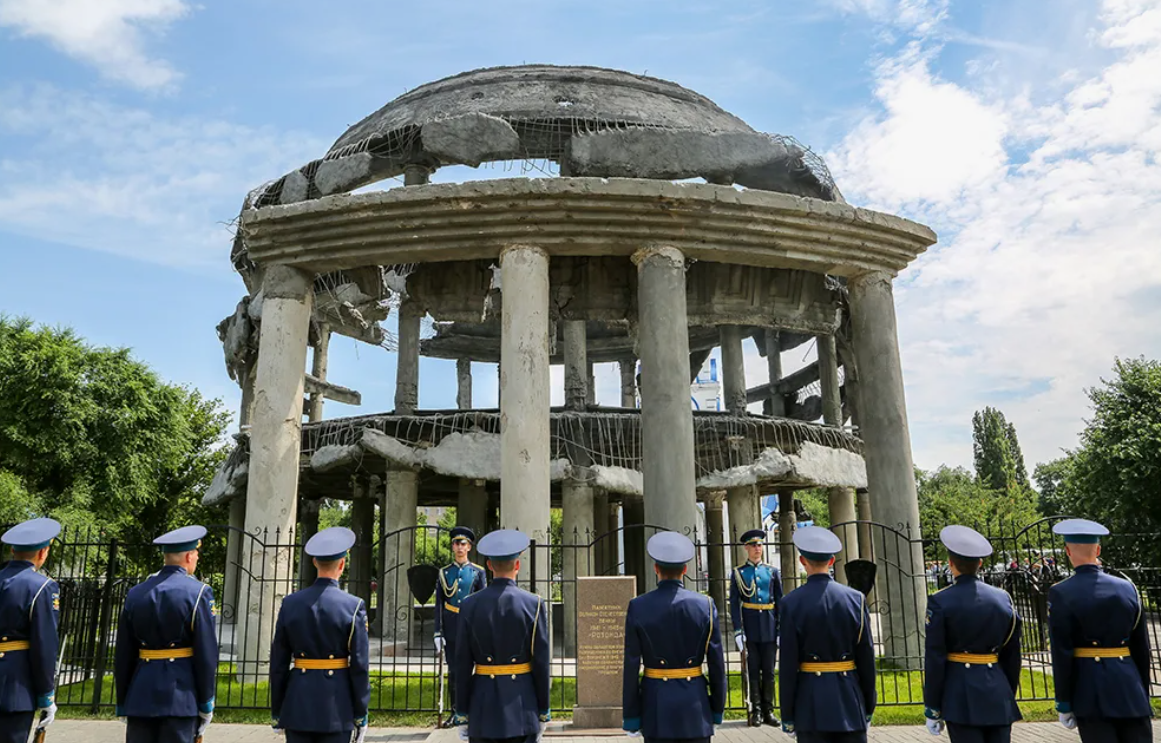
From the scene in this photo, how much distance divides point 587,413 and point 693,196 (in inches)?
295

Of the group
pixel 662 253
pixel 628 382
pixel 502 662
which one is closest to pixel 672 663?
pixel 502 662

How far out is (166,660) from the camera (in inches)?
207

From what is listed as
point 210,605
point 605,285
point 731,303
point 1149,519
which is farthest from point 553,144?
point 1149,519

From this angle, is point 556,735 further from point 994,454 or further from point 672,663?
point 994,454

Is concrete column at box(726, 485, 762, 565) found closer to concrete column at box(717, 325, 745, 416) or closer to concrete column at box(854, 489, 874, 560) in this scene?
concrete column at box(717, 325, 745, 416)

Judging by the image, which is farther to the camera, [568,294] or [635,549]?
[635,549]

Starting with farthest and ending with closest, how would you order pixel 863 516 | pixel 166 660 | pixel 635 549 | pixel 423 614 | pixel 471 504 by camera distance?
pixel 863 516 → pixel 635 549 → pixel 471 504 → pixel 423 614 → pixel 166 660

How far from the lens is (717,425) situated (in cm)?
1920

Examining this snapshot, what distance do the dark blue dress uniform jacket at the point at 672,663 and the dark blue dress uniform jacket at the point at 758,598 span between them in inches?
144

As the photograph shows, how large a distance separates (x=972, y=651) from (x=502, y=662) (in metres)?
3.04

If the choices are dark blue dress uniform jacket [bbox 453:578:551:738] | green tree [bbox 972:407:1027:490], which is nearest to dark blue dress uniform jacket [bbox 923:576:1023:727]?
dark blue dress uniform jacket [bbox 453:578:551:738]

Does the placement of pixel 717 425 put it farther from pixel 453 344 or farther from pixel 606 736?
pixel 453 344

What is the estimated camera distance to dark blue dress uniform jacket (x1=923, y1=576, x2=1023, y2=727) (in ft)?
16.4

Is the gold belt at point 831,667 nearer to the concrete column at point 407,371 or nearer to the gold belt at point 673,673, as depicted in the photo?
the gold belt at point 673,673
